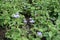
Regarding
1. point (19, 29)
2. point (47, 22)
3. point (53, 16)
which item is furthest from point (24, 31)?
point (53, 16)

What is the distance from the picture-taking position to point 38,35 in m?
3.24

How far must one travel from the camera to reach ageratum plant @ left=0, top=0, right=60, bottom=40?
3227 millimetres

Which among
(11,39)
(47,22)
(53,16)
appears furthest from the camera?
(53,16)

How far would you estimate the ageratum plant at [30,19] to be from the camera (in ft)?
10.6

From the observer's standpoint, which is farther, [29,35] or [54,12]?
[54,12]

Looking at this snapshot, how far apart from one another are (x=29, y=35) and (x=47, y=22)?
1.21 ft

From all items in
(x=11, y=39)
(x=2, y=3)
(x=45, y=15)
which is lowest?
(x=11, y=39)

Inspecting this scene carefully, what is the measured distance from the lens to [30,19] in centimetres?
355

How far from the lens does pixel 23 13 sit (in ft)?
12.0

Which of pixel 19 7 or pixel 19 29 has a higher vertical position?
pixel 19 7

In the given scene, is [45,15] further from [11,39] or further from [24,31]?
[11,39]

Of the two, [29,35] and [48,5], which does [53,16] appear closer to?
[48,5]

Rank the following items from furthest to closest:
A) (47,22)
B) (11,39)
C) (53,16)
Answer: (53,16)
(47,22)
(11,39)

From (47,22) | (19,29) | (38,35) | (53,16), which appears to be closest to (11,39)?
(19,29)
